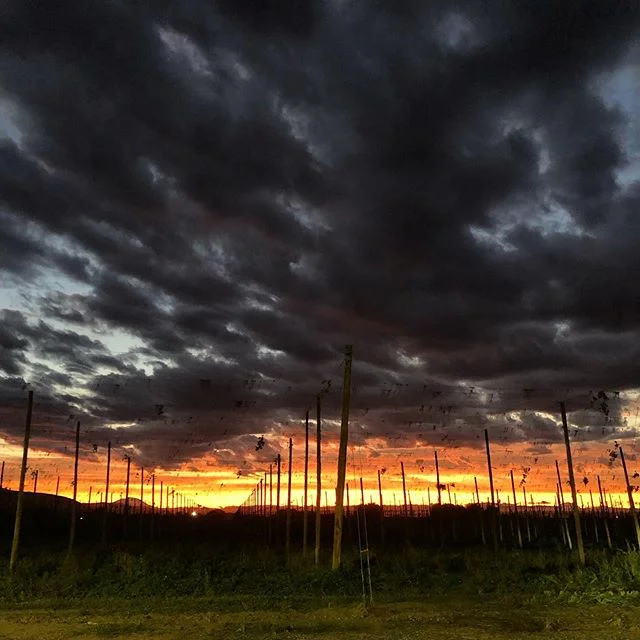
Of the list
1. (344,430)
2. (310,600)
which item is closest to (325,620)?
(310,600)

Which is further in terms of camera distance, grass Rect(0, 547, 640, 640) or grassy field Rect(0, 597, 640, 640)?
grass Rect(0, 547, 640, 640)

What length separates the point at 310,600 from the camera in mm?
19750

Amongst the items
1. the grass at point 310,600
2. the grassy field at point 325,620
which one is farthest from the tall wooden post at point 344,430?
the grassy field at point 325,620

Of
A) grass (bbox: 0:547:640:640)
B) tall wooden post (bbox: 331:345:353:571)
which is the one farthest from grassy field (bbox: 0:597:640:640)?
tall wooden post (bbox: 331:345:353:571)

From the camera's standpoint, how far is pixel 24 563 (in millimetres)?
28734

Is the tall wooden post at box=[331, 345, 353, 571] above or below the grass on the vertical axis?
above

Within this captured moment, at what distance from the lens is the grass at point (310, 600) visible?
14562 mm

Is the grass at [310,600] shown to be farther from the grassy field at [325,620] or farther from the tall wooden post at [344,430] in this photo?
the tall wooden post at [344,430]

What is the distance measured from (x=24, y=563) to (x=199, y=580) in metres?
10.7

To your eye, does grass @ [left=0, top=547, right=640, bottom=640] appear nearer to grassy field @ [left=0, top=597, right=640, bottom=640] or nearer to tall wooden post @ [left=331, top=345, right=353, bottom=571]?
grassy field @ [left=0, top=597, right=640, bottom=640]

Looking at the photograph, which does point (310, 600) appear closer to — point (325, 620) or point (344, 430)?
point (325, 620)

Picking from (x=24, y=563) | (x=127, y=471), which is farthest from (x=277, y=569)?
(x=127, y=471)

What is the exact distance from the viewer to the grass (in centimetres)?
1456

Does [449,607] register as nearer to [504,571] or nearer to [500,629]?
[500,629]
